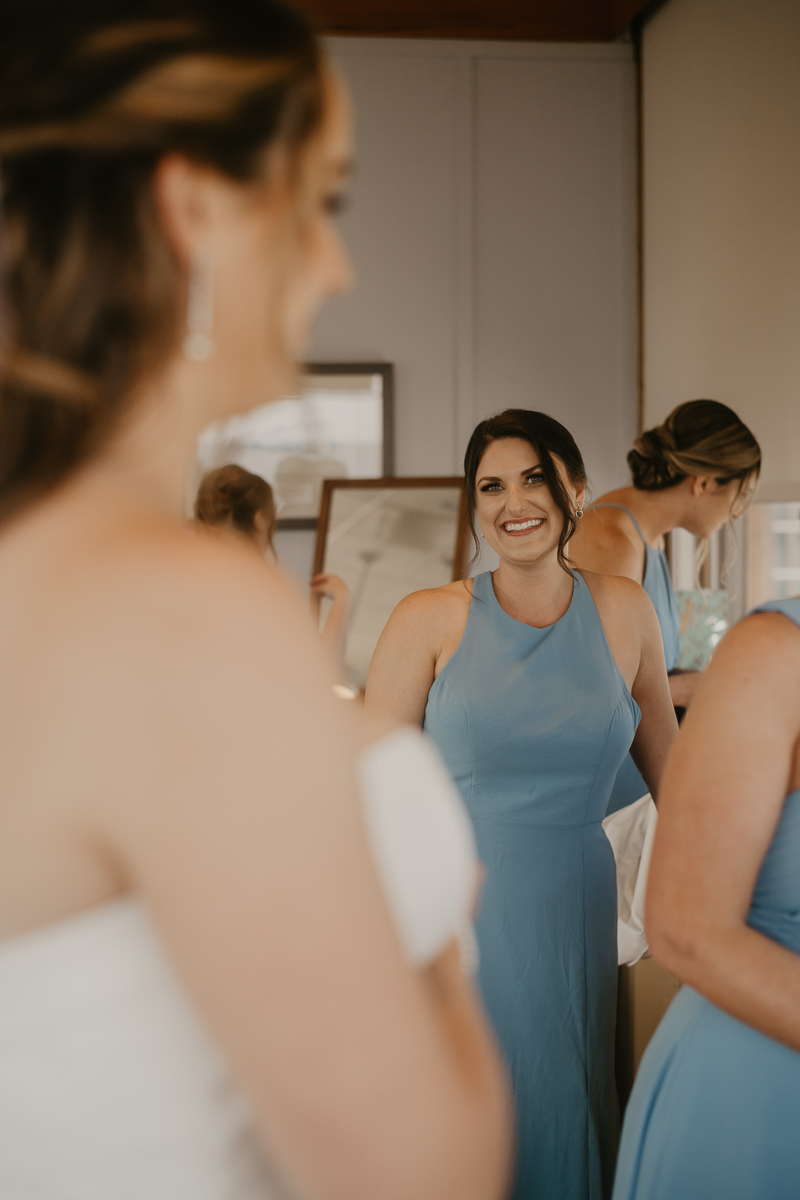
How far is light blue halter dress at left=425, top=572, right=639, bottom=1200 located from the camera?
5.50 feet

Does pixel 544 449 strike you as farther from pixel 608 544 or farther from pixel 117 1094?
pixel 117 1094

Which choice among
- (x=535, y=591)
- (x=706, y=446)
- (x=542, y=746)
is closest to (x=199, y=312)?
(x=542, y=746)

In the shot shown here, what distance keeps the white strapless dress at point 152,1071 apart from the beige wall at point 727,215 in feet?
9.54

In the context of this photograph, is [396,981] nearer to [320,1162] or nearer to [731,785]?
[320,1162]

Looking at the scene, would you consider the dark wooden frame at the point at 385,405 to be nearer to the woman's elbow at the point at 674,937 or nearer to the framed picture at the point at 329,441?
the framed picture at the point at 329,441

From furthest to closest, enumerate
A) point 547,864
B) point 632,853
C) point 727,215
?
point 727,215
point 632,853
point 547,864

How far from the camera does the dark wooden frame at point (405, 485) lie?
402 cm

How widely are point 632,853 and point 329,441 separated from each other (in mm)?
2477

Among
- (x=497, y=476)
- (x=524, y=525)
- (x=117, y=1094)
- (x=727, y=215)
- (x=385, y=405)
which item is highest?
(x=727, y=215)

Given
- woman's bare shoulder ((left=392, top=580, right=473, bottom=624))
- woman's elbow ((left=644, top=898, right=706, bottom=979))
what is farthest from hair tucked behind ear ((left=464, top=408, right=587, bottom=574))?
woman's elbow ((left=644, top=898, right=706, bottom=979))

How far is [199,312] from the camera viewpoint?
0.50 m

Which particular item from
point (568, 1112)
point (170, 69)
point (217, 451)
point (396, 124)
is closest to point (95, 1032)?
point (217, 451)

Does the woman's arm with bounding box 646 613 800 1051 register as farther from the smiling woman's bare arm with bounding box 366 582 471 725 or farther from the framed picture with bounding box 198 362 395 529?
the framed picture with bounding box 198 362 395 529

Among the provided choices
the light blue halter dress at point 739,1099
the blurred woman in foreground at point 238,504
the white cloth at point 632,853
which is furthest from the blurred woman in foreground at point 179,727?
the blurred woman in foreground at point 238,504
